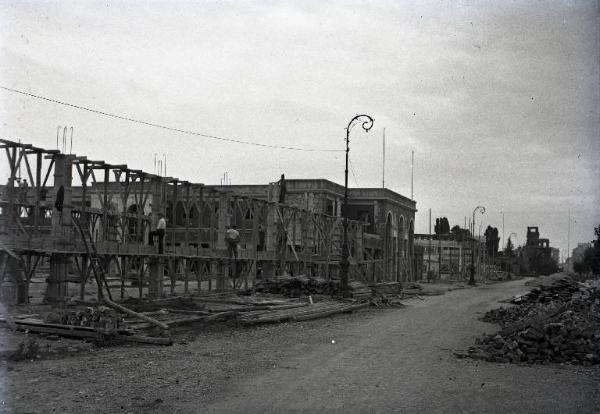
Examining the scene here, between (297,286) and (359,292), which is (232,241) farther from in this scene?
(359,292)

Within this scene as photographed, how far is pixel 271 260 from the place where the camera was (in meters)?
35.9

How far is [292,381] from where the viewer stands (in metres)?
10.2

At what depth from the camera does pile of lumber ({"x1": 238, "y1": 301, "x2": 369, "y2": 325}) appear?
18.6m

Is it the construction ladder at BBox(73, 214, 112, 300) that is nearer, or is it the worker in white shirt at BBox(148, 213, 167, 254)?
the construction ladder at BBox(73, 214, 112, 300)

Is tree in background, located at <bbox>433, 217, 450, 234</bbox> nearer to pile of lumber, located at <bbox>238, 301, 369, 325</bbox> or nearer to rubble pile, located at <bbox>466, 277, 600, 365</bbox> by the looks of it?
pile of lumber, located at <bbox>238, 301, 369, 325</bbox>

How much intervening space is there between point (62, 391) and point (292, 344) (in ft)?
22.4

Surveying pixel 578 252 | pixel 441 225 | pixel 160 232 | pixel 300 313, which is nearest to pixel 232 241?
pixel 160 232

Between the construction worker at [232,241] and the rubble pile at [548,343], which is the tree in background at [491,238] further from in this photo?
the rubble pile at [548,343]

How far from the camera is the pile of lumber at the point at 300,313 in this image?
18.6 meters

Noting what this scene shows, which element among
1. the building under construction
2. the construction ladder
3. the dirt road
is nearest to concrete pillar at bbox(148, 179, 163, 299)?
the building under construction

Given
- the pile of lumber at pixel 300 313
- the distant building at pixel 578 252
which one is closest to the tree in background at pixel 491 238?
the distant building at pixel 578 252

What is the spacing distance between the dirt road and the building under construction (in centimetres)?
699

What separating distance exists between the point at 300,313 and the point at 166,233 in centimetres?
1381

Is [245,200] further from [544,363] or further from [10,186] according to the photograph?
[544,363]
